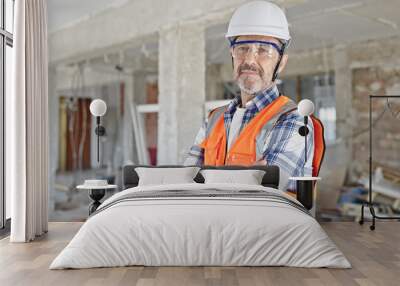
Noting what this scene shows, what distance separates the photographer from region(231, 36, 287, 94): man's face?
→ 5.54 meters

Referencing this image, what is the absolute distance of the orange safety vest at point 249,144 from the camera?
214 inches

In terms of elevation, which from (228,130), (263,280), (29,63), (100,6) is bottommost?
(263,280)

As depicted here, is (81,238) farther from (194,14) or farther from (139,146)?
(139,146)

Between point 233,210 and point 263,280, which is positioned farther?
point 233,210

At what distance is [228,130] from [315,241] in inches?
90.1

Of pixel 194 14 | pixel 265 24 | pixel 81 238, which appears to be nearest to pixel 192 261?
pixel 81 238

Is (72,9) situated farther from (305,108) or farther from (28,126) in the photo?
(305,108)

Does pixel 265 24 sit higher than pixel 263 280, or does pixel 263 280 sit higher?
pixel 265 24

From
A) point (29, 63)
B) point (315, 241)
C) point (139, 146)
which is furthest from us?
point (139, 146)

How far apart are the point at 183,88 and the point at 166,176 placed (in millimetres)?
1425

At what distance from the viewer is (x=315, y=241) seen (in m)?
3.55

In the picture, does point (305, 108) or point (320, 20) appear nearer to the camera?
point (305, 108)

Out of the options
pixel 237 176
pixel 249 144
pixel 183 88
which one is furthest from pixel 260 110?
pixel 183 88

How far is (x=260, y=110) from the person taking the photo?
555cm
